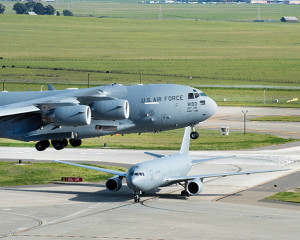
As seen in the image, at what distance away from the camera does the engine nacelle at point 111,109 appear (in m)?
74.2

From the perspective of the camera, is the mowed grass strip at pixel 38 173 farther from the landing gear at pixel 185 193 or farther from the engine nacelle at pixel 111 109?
the engine nacelle at pixel 111 109

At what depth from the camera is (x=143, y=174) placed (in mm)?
86812

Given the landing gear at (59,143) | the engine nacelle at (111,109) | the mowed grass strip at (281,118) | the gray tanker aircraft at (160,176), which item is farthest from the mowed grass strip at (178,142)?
the engine nacelle at (111,109)

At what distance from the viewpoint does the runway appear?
242 feet

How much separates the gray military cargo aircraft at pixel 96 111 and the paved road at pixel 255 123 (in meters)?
71.4

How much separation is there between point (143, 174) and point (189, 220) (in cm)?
992

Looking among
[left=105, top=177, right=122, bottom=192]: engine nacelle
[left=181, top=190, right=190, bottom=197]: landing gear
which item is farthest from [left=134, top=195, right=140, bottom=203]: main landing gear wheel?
[left=181, top=190, right=190, bottom=197]: landing gear

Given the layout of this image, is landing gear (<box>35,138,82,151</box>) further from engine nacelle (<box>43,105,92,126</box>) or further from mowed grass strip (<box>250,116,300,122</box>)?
mowed grass strip (<box>250,116,300,122</box>)

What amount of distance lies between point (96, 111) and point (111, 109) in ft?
5.48

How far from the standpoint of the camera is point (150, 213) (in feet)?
271

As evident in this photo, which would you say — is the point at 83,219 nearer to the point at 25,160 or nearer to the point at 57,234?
the point at 57,234

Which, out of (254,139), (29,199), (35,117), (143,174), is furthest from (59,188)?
(254,139)

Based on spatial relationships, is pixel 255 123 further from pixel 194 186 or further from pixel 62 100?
pixel 62 100

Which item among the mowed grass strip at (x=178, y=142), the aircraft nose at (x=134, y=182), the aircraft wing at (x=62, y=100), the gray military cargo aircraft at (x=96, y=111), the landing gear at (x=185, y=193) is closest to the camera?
the aircraft wing at (x=62, y=100)
